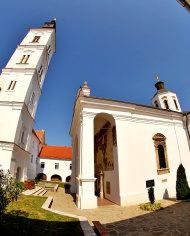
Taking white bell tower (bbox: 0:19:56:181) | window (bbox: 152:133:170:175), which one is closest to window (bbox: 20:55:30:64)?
white bell tower (bbox: 0:19:56:181)

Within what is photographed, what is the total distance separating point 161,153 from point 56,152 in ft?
108

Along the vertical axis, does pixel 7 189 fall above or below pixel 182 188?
above

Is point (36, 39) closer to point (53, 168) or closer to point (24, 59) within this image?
point (24, 59)

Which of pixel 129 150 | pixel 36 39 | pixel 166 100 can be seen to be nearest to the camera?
pixel 129 150

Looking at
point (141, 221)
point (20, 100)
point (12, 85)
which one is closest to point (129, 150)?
point (141, 221)

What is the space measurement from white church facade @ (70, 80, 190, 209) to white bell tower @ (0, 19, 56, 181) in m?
8.35

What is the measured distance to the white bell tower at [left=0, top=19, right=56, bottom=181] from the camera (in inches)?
632

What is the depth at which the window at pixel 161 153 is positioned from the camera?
12.7 m

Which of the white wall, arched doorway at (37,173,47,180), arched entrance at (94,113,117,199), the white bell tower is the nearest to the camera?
arched entrance at (94,113,117,199)

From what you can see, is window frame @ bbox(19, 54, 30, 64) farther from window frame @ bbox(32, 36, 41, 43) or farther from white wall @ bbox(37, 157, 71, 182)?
white wall @ bbox(37, 157, 71, 182)

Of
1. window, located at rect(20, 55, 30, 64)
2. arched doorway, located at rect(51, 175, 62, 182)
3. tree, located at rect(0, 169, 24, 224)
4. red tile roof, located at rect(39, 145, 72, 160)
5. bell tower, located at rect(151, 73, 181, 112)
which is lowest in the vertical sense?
arched doorway, located at rect(51, 175, 62, 182)

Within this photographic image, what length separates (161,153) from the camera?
1348 centimetres

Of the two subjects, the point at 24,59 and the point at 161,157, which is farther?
the point at 24,59

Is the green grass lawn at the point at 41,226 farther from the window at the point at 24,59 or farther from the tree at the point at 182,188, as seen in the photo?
the window at the point at 24,59
